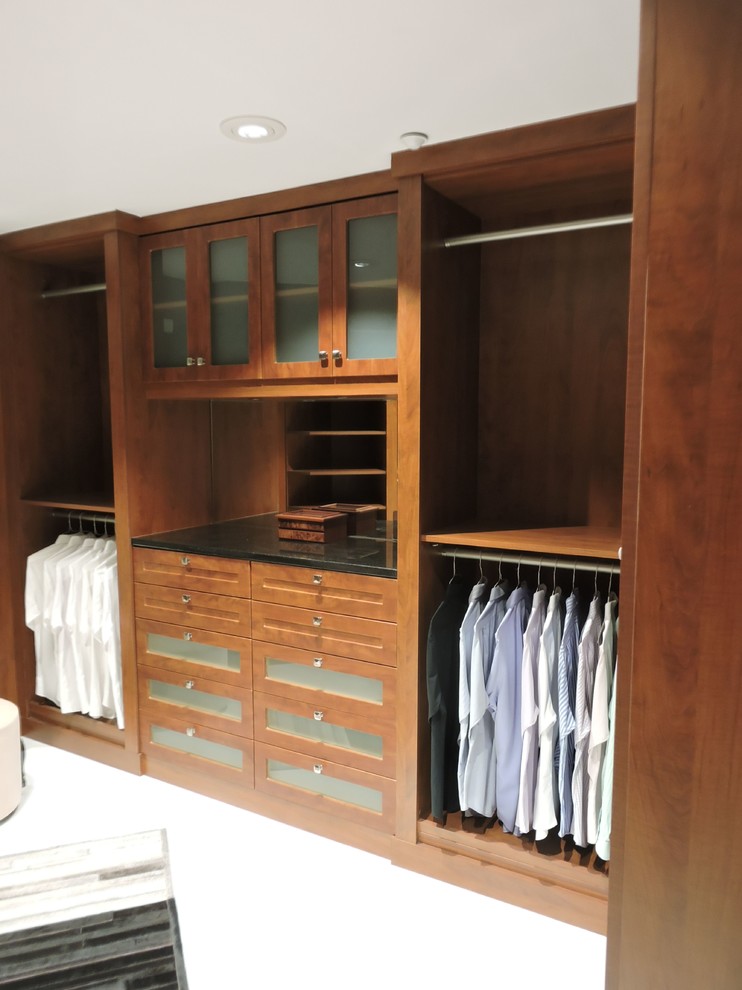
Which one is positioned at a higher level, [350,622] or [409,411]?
[409,411]

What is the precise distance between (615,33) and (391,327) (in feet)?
3.41

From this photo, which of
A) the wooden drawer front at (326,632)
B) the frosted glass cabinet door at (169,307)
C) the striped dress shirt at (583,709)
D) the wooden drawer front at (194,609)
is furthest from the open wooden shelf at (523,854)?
the frosted glass cabinet door at (169,307)

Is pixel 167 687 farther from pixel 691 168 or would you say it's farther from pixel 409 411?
pixel 691 168

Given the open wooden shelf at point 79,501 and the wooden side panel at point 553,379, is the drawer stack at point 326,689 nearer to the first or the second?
the wooden side panel at point 553,379

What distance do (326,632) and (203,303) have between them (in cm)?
136

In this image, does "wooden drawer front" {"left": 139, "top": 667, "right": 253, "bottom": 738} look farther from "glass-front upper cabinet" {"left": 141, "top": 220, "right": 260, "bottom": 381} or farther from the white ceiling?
the white ceiling

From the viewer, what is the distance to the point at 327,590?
244cm

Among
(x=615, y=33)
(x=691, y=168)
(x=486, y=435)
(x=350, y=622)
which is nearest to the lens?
(x=691, y=168)

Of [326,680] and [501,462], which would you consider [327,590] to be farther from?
[501,462]

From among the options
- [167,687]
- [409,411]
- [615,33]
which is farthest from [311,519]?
[615,33]

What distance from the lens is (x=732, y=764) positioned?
1.03 metres

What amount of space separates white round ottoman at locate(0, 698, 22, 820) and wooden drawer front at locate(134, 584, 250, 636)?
24.4 inches

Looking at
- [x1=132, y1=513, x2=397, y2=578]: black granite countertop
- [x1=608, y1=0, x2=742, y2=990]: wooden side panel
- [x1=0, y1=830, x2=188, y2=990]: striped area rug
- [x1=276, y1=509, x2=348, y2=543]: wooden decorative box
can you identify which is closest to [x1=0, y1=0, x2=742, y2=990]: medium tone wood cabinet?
[x1=608, y1=0, x2=742, y2=990]: wooden side panel

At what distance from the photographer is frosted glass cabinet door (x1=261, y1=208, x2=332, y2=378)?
7.89 ft
